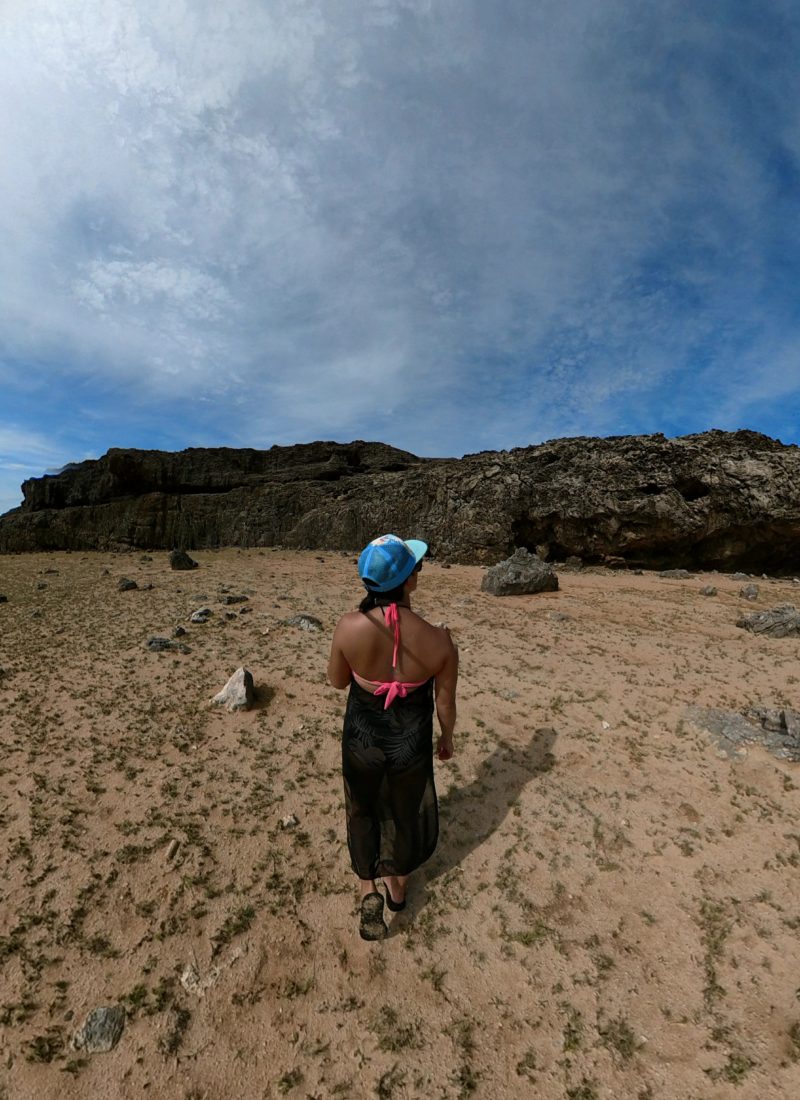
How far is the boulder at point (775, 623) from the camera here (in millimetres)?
9047

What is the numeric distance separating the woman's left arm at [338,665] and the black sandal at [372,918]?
1.55 meters

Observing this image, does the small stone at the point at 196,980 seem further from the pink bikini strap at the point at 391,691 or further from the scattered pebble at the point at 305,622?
the scattered pebble at the point at 305,622

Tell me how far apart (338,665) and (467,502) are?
2131 cm

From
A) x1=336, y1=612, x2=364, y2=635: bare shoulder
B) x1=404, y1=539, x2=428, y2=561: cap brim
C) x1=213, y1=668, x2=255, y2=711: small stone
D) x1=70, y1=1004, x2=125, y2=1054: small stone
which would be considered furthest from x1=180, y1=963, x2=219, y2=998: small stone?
x1=213, y1=668, x2=255, y2=711: small stone

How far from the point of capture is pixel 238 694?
6.33 metres

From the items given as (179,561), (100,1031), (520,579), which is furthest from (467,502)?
(100,1031)

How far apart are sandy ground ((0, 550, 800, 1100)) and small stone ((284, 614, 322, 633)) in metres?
2.43

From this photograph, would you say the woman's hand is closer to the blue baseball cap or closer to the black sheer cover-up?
the black sheer cover-up

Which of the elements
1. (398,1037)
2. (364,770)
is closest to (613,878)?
(398,1037)

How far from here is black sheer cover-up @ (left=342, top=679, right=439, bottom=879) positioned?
3.19m

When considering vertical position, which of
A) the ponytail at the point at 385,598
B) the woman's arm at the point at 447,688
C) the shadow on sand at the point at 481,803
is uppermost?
the ponytail at the point at 385,598

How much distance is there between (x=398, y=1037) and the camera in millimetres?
2678

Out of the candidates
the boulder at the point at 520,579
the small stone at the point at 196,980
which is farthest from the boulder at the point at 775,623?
the small stone at the point at 196,980

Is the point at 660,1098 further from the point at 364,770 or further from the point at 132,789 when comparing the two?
the point at 132,789
